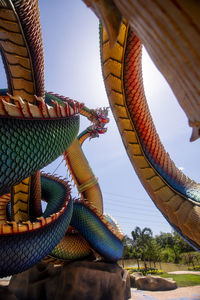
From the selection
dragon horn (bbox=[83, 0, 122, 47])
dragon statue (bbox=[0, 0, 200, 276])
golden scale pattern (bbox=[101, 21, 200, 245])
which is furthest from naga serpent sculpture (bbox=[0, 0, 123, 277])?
dragon horn (bbox=[83, 0, 122, 47])

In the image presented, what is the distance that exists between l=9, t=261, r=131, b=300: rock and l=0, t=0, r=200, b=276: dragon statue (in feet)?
4.58

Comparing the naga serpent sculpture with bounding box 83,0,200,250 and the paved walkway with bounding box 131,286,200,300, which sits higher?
the naga serpent sculpture with bounding box 83,0,200,250

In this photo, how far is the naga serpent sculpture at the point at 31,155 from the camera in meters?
1.58

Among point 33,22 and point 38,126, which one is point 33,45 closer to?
point 33,22

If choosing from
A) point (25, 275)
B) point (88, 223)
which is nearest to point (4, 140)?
point (88, 223)

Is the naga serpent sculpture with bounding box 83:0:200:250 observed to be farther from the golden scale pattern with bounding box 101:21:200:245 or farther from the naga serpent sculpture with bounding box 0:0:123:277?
the naga serpent sculpture with bounding box 0:0:123:277

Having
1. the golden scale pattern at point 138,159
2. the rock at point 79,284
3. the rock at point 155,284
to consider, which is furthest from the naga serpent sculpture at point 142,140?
the rock at point 155,284

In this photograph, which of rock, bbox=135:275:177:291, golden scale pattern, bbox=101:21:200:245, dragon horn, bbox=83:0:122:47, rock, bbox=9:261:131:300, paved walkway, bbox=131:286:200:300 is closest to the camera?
dragon horn, bbox=83:0:122:47

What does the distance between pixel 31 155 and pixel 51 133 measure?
0.29 metres

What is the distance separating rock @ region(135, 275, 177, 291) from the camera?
6605 millimetres

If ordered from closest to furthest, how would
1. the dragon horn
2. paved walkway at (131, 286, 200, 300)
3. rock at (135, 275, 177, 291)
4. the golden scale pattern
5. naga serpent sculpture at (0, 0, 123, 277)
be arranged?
the dragon horn → the golden scale pattern → naga serpent sculpture at (0, 0, 123, 277) → paved walkway at (131, 286, 200, 300) → rock at (135, 275, 177, 291)

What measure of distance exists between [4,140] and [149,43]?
1.49 metres

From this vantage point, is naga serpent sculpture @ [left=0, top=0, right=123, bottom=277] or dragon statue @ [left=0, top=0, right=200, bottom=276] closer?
dragon statue @ [left=0, top=0, right=200, bottom=276]

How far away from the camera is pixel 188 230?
1.03 m
